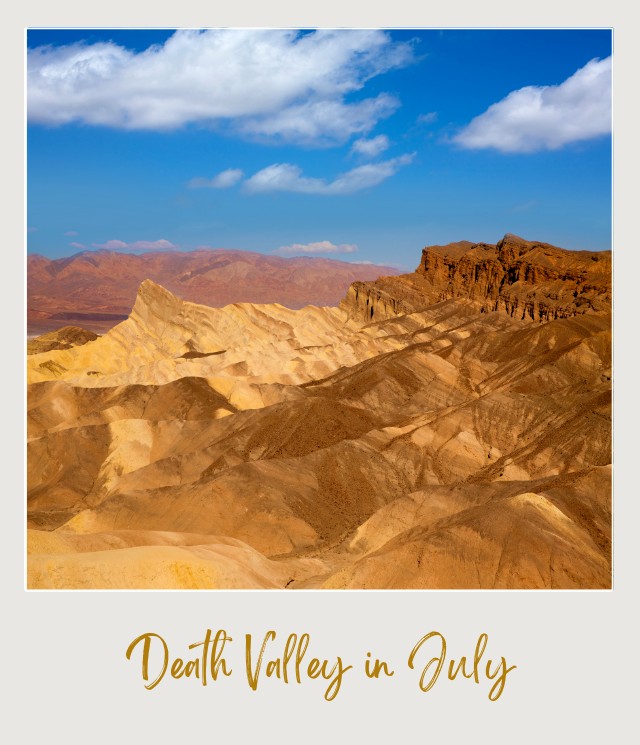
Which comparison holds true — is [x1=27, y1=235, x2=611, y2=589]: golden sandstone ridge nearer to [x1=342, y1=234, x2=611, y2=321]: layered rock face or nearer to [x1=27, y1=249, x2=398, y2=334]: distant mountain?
[x1=342, y1=234, x2=611, y2=321]: layered rock face

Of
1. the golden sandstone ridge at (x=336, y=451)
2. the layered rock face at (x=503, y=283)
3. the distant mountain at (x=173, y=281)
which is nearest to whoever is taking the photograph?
the golden sandstone ridge at (x=336, y=451)

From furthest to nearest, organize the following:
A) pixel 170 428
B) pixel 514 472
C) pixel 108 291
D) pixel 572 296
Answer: pixel 108 291 → pixel 572 296 → pixel 170 428 → pixel 514 472

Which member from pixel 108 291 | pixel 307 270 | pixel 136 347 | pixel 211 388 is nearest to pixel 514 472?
pixel 211 388

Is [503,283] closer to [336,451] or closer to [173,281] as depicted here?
[173,281]

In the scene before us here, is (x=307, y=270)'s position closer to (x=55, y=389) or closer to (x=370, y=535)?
(x=55, y=389)

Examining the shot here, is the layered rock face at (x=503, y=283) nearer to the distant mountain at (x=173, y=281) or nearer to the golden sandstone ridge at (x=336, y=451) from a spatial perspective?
the golden sandstone ridge at (x=336, y=451)

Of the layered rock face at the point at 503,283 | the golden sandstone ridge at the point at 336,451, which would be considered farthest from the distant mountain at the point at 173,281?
the layered rock face at the point at 503,283
